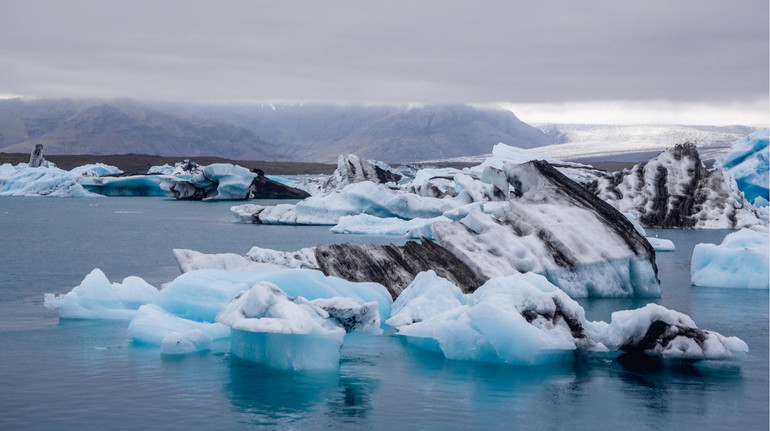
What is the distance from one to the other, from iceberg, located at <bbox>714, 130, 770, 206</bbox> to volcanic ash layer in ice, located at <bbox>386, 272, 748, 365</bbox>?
98.2ft

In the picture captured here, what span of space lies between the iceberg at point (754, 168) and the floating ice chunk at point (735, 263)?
837 inches

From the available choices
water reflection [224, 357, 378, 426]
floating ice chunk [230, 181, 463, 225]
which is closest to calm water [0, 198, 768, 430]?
water reflection [224, 357, 378, 426]

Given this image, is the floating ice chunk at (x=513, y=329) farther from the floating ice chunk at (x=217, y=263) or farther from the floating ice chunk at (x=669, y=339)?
the floating ice chunk at (x=217, y=263)

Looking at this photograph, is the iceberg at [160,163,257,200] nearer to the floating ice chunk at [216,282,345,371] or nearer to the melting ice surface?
the melting ice surface

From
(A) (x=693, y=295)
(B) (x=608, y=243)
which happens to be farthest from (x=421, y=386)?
(A) (x=693, y=295)

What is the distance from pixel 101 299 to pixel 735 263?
12540 mm

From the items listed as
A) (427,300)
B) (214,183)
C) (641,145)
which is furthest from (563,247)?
(641,145)

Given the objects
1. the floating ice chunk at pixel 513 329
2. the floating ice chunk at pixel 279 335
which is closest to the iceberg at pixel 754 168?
the floating ice chunk at pixel 513 329

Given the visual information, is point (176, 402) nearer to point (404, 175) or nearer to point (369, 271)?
point (369, 271)

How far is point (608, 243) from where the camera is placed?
48.6ft

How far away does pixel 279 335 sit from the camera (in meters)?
8.95

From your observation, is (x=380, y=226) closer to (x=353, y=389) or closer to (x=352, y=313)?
(x=352, y=313)

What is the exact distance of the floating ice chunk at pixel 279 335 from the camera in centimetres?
876

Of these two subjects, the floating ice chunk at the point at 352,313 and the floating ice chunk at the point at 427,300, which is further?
the floating ice chunk at the point at 427,300
